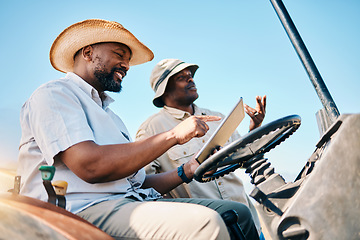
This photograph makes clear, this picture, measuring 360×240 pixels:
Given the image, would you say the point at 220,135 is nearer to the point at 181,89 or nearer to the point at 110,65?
the point at 110,65

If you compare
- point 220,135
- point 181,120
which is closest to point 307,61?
point 220,135

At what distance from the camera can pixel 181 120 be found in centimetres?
353

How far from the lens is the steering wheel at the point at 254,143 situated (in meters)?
1.26

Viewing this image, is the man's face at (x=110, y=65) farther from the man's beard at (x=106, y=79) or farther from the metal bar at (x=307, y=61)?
the metal bar at (x=307, y=61)

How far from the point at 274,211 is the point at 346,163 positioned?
0.30 meters

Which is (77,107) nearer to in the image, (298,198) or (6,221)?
(6,221)

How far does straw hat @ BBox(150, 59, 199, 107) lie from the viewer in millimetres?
3693

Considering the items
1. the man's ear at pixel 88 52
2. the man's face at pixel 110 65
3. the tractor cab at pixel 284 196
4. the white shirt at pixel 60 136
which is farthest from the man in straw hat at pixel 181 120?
the tractor cab at pixel 284 196

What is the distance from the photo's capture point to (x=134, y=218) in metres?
1.40

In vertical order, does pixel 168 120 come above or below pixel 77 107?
below

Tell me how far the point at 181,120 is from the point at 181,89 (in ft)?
1.19

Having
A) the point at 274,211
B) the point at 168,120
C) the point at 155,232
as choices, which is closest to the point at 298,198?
the point at 274,211

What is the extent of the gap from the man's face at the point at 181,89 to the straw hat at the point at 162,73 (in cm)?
7

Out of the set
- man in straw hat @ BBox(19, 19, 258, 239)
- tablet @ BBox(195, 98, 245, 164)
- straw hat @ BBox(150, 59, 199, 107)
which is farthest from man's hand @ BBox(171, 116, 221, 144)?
straw hat @ BBox(150, 59, 199, 107)
